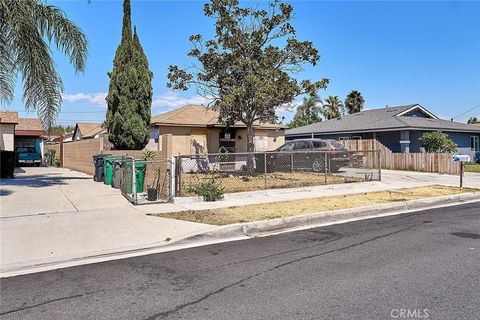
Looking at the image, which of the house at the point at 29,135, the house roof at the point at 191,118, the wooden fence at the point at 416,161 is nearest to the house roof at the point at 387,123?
the wooden fence at the point at 416,161

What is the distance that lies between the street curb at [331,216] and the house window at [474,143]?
23443 millimetres

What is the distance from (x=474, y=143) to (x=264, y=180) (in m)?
26.5

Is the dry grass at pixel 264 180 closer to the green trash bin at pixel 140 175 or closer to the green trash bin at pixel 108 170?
the green trash bin at pixel 140 175

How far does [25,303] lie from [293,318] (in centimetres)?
293

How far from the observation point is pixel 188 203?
1164 cm

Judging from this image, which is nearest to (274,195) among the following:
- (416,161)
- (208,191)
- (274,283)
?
(208,191)

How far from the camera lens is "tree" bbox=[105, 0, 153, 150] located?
19.2 m

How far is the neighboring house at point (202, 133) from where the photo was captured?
22656 mm

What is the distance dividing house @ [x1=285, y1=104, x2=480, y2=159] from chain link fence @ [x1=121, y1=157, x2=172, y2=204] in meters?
19.1

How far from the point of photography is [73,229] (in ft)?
27.5

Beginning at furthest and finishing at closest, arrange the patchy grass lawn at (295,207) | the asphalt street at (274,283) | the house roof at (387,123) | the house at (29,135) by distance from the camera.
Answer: the house at (29,135), the house roof at (387,123), the patchy grass lawn at (295,207), the asphalt street at (274,283)

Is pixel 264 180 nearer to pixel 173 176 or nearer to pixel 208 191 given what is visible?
pixel 208 191

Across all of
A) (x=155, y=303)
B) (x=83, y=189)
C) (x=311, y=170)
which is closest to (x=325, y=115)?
(x=311, y=170)

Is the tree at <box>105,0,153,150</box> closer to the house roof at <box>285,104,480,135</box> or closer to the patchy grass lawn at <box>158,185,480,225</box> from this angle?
the patchy grass lawn at <box>158,185,480,225</box>
